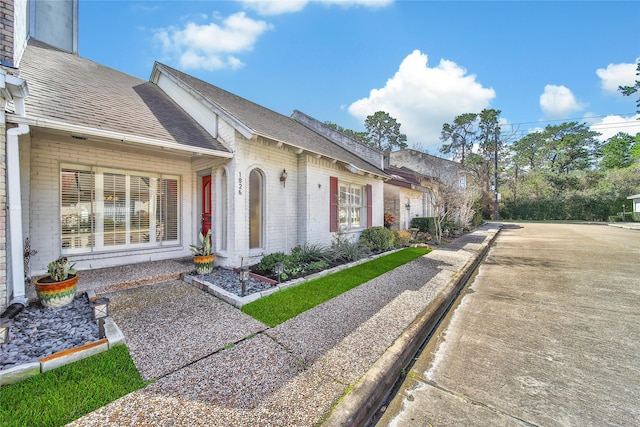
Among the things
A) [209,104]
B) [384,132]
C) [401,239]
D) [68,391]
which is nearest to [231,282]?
[68,391]

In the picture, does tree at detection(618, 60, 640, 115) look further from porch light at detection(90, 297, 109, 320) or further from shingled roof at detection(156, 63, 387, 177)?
porch light at detection(90, 297, 109, 320)

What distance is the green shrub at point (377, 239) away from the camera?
32.6 ft

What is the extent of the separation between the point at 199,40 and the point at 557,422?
436 inches

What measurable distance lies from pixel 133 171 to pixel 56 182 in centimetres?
138

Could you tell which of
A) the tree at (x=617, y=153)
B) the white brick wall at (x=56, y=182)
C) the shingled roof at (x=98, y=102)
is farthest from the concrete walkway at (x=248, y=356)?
the tree at (x=617, y=153)

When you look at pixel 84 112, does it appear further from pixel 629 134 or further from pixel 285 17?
pixel 629 134

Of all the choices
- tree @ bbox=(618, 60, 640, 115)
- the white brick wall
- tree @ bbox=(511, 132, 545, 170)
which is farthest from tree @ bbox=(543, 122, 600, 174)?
the white brick wall

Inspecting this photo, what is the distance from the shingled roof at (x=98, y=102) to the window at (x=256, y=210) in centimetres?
130

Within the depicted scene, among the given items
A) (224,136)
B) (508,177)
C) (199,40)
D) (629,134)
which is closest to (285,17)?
(199,40)

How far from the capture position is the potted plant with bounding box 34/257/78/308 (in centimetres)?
381

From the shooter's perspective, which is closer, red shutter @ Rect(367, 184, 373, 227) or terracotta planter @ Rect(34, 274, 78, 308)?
terracotta planter @ Rect(34, 274, 78, 308)

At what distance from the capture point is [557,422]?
2094mm

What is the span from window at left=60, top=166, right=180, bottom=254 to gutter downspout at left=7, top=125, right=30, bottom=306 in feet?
6.33

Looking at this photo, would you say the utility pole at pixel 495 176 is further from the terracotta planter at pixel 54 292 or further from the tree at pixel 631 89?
the terracotta planter at pixel 54 292
